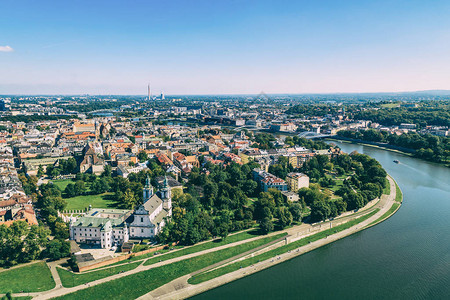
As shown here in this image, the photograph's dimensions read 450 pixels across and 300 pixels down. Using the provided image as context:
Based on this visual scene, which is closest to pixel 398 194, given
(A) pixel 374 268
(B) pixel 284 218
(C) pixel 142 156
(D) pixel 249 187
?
(A) pixel 374 268

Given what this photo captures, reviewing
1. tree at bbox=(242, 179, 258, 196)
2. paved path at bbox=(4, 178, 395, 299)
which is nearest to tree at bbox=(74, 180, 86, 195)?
paved path at bbox=(4, 178, 395, 299)

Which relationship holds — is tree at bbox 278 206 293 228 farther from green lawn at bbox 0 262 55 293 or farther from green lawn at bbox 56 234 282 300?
green lawn at bbox 0 262 55 293

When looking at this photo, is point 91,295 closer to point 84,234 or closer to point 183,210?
point 84,234

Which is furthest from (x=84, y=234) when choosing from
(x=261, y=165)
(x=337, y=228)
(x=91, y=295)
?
(x=261, y=165)

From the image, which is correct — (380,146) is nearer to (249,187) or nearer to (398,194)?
(398,194)

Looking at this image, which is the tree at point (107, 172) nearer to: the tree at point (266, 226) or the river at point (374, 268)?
the tree at point (266, 226)

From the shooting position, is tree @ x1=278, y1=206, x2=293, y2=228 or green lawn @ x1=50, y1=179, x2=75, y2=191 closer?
tree @ x1=278, y1=206, x2=293, y2=228
